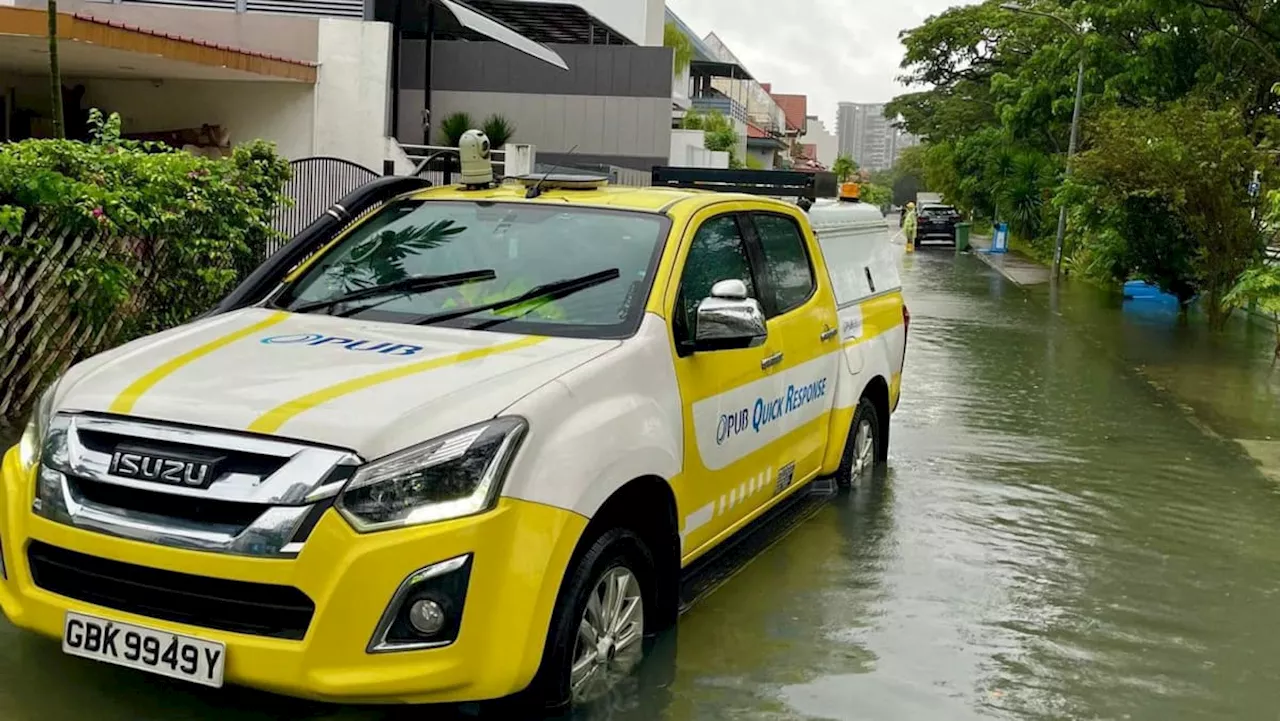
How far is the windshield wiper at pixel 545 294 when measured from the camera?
14.8 feet

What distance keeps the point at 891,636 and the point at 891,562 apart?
1.09 metres

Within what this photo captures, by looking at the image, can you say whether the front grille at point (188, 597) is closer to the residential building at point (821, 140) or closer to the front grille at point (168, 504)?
the front grille at point (168, 504)

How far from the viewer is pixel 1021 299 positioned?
73.8ft

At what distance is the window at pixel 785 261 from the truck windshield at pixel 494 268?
0.89 meters

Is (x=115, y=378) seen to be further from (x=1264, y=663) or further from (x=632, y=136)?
(x=632, y=136)

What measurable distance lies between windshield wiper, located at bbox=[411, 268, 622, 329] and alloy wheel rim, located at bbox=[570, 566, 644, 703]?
103 centimetres

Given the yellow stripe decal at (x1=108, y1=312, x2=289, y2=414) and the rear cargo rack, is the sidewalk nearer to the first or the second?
the rear cargo rack

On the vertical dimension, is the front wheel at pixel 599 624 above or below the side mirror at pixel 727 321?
below

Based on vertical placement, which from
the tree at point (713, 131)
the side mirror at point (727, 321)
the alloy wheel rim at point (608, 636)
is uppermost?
the tree at point (713, 131)

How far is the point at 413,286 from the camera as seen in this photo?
15.6ft

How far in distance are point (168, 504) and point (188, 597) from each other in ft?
0.82

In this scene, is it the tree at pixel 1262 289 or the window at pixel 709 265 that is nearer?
the window at pixel 709 265

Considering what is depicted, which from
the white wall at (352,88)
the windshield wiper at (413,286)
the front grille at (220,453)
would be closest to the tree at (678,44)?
the white wall at (352,88)

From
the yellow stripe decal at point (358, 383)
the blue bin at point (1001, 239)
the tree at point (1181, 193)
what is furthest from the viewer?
the blue bin at point (1001, 239)
